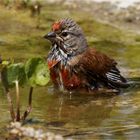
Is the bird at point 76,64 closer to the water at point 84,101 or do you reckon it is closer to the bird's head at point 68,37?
the bird's head at point 68,37

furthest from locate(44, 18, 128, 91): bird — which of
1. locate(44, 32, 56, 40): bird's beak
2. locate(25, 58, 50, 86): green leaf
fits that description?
locate(25, 58, 50, 86): green leaf

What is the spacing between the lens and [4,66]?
5723mm

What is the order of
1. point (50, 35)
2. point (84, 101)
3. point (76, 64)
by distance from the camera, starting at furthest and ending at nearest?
point (50, 35), point (76, 64), point (84, 101)

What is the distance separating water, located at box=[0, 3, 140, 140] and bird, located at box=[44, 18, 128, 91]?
15cm

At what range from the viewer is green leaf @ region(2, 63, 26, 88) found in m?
5.84

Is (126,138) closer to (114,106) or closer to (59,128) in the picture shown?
(59,128)

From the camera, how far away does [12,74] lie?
19.2 feet

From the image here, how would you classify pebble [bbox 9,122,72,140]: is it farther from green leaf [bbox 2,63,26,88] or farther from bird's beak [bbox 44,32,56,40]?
bird's beak [bbox 44,32,56,40]

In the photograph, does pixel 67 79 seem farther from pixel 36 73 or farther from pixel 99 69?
pixel 36 73

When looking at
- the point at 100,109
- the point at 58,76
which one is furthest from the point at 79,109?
the point at 58,76

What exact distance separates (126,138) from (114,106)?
1326mm

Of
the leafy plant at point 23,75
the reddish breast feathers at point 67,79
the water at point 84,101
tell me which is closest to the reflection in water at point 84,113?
the water at point 84,101

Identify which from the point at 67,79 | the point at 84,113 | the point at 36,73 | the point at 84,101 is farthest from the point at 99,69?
the point at 36,73

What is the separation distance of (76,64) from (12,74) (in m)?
1.96
